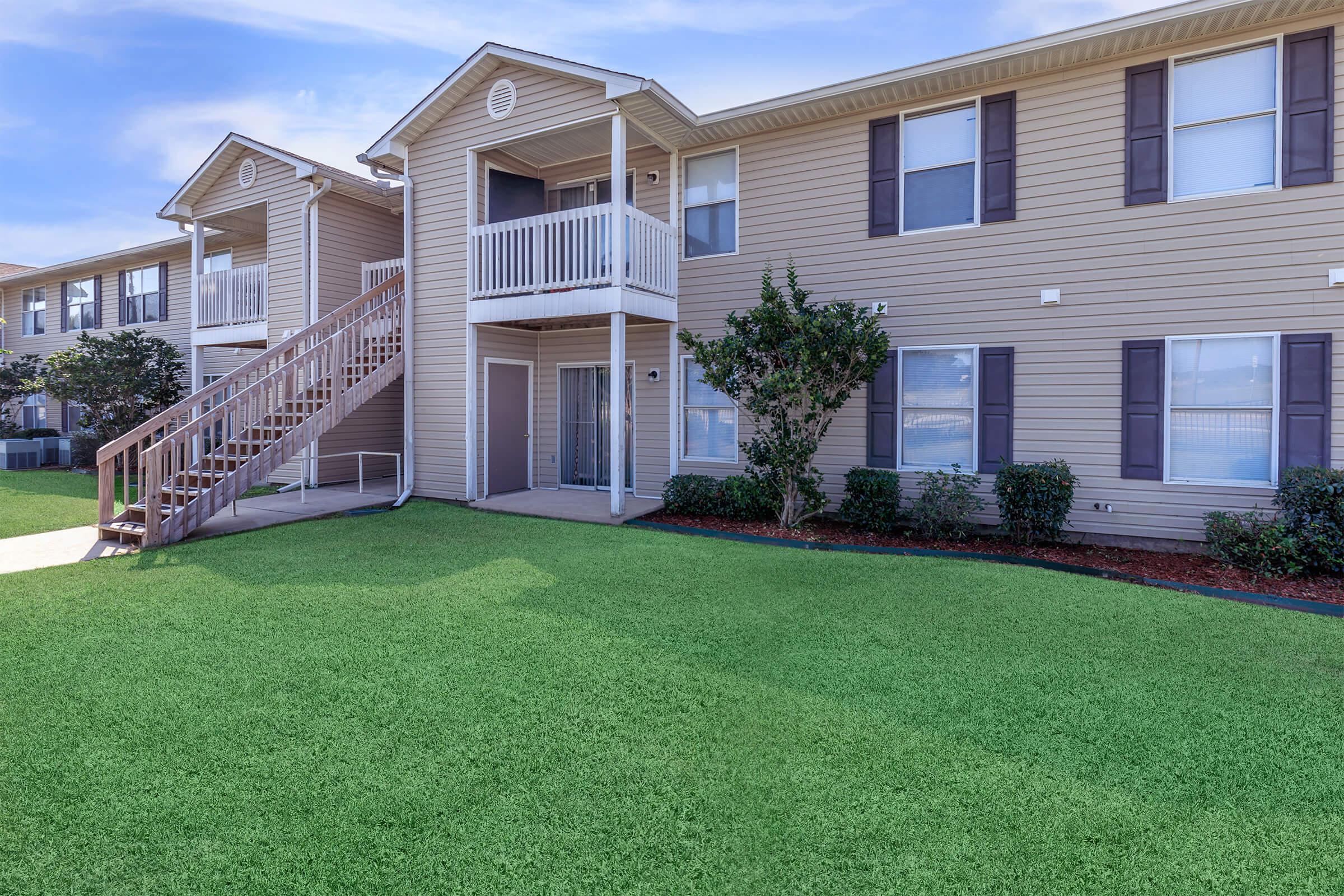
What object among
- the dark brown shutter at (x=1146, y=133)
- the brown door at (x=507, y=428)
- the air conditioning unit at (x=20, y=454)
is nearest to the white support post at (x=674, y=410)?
the brown door at (x=507, y=428)

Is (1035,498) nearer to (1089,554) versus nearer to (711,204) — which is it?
(1089,554)

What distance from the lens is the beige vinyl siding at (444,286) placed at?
35.0 ft

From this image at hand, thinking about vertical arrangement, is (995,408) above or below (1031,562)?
above

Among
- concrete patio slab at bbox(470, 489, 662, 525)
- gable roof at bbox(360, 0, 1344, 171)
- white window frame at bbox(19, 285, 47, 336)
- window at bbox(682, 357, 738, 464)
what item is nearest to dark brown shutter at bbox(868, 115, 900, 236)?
gable roof at bbox(360, 0, 1344, 171)

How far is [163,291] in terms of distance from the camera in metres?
17.6

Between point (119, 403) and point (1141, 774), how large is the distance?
18726 mm

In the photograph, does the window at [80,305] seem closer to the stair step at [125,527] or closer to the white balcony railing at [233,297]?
the white balcony railing at [233,297]

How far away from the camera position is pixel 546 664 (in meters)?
4.18

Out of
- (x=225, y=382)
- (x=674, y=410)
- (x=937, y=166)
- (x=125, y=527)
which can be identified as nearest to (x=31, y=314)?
(x=225, y=382)

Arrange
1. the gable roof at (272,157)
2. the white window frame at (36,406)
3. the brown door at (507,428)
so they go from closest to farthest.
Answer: the brown door at (507,428) → the gable roof at (272,157) → the white window frame at (36,406)

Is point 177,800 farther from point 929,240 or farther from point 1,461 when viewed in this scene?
point 1,461

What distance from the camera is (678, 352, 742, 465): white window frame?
10094 mm

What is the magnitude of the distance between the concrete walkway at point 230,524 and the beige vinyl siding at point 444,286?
1071 millimetres

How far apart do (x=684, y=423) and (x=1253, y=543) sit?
22.5 feet
